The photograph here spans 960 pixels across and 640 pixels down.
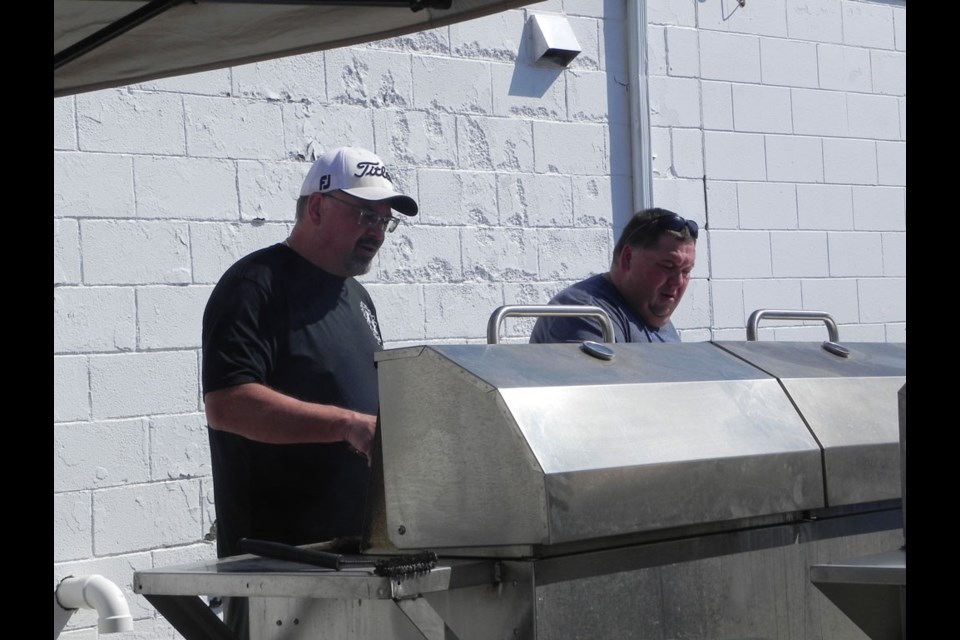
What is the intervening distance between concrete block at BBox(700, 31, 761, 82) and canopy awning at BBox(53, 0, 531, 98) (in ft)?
10.6

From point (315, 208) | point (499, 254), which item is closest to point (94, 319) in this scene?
point (315, 208)

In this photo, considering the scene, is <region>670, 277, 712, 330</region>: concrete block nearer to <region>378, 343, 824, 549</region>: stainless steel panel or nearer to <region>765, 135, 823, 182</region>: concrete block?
<region>765, 135, 823, 182</region>: concrete block

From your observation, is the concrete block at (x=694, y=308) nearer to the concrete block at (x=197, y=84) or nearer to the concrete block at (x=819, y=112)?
the concrete block at (x=819, y=112)

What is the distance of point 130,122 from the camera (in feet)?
13.9

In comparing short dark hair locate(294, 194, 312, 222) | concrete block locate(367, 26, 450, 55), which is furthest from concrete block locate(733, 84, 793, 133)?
short dark hair locate(294, 194, 312, 222)

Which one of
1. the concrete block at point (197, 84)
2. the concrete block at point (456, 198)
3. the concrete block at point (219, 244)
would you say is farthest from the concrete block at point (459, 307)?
the concrete block at point (197, 84)

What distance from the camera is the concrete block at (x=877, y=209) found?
21.0ft

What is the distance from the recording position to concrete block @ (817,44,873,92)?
6.30 metres

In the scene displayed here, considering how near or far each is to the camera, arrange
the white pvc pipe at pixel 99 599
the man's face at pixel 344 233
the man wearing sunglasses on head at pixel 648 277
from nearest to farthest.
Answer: the man's face at pixel 344 233 < the man wearing sunglasses on head at pixel 648 277 < the white pvc pipe at pixel 99 599

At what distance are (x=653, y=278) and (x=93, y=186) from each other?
183cm

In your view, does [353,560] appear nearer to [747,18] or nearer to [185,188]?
[185,188]

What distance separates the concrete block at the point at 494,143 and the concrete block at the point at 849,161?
1820 mm

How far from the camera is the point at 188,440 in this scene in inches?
169
